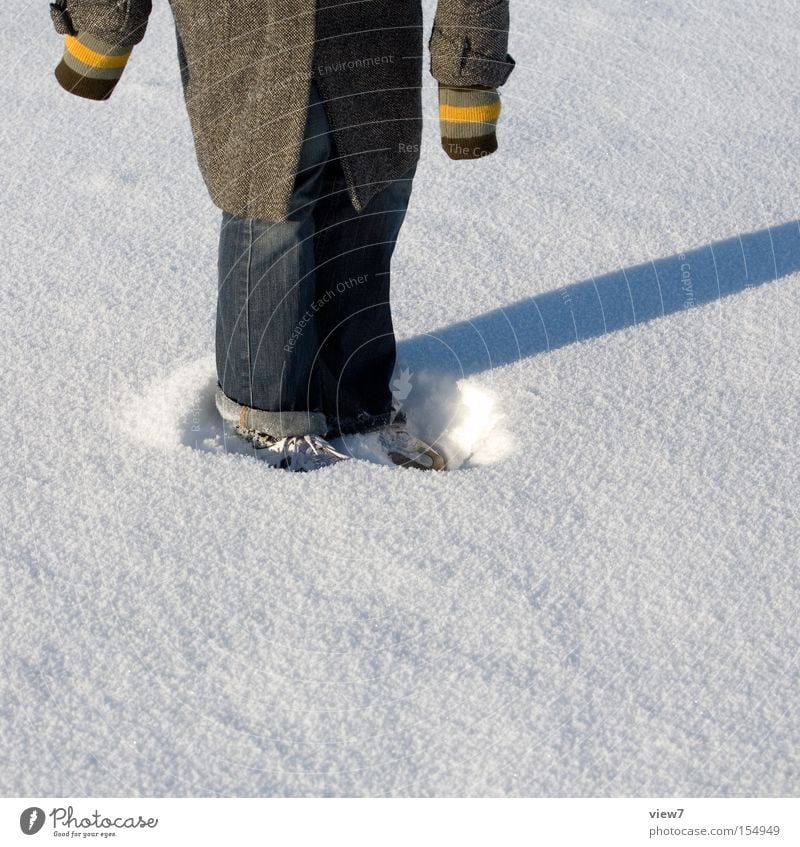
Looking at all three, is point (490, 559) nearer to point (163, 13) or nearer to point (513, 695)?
point (513, 695)

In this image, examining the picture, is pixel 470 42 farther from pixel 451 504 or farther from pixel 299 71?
pixel 451 504

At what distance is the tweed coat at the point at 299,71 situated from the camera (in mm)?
1188

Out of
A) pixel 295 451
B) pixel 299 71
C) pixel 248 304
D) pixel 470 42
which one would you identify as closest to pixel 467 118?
pixel 470 42

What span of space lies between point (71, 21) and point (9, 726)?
76cm

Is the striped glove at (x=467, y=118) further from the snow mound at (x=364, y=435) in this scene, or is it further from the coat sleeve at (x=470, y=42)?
the snow mound at (x=364, y=435)

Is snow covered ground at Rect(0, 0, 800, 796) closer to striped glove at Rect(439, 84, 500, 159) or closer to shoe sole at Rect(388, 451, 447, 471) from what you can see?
shoe sole at Rect(388, 451, 447, 471)

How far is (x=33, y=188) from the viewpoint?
6.11 ft

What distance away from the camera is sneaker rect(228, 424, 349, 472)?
136cm

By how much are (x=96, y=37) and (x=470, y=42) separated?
→ 42 centimetres

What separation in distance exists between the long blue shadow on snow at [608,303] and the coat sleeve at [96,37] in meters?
0.50

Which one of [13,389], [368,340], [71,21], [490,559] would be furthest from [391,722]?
[71,21]

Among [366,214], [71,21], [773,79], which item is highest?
[71,21]

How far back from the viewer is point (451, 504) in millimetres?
1285

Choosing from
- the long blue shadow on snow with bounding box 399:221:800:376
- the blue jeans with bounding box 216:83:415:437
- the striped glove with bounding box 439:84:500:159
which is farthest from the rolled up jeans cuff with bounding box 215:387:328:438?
the striped glove with bounding box 439:84:500:159
